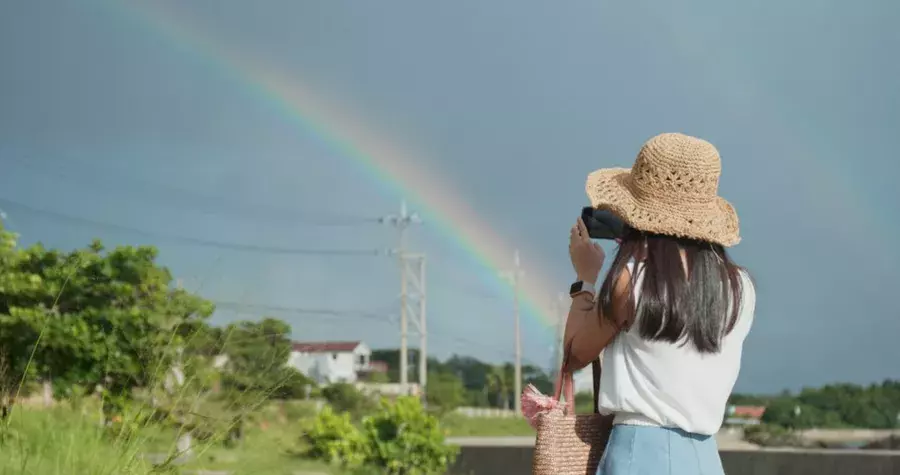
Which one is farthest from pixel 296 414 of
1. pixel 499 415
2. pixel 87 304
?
pixel 499 415

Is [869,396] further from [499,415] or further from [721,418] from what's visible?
[721,418]

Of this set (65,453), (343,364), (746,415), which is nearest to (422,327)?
(343,364)

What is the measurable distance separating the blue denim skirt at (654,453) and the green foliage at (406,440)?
12580mm

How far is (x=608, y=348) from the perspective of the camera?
1906 millimetres

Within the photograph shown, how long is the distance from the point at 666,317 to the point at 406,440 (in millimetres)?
12913

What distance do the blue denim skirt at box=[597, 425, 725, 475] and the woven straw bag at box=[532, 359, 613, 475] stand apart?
66mm

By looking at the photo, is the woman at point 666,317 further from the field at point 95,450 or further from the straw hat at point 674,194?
the field at point 95,450

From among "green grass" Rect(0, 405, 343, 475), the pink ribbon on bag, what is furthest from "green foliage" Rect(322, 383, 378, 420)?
the pink ribbon on bag

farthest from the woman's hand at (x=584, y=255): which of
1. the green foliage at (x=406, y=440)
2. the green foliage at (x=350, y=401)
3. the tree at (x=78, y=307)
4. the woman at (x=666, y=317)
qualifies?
the green foliage at (x=350, y=401)

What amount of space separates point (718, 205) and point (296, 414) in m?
13.5

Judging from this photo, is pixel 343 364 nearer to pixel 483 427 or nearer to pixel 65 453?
pixel 483 427

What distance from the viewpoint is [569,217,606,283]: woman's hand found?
2.00 metres

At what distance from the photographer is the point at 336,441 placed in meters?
14.6

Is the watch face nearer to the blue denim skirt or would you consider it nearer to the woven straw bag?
the woven straw bag
